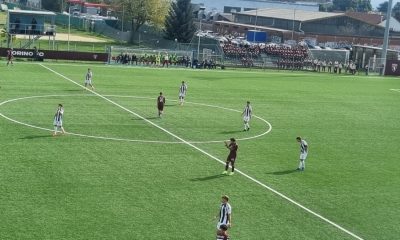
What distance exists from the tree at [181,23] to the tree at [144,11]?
301 inches

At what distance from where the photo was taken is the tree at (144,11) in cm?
10581

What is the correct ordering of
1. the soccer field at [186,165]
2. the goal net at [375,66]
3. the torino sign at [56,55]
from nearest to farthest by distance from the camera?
the soccer field at [186,165], the torino sign at [56,55], the goal net at [375,66]

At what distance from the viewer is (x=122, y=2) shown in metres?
107

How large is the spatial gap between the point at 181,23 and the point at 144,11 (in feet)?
33.4

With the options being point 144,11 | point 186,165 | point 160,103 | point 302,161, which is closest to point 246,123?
point 160,103

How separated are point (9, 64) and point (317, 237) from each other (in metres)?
49.7

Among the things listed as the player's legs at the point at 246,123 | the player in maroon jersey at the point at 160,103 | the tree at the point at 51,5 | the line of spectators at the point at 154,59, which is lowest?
the player's legs at the point at 246,123

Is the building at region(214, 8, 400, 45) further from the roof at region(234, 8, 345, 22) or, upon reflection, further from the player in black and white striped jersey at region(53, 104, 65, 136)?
the player in black and white striped jersey at region(53, 104, 65, 136)

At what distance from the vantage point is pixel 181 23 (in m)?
98.7

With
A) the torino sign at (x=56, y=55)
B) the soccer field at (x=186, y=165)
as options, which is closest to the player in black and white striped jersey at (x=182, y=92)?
the soccer field at (x=186, y=165)

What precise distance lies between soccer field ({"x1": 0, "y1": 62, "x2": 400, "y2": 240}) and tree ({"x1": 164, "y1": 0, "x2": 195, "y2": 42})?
4427cm

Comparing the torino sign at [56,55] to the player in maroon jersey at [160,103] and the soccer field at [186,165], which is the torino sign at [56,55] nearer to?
the soccer field at [186,165]

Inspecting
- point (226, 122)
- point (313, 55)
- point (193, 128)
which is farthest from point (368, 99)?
point (313, 55)

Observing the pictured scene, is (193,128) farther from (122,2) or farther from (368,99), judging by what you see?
(122,2)
